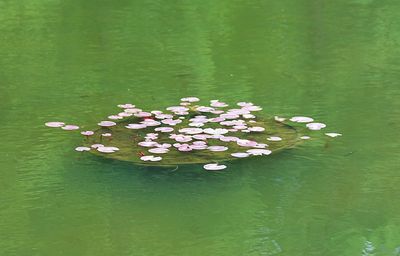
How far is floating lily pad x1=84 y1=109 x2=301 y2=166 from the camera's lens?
10.1ft

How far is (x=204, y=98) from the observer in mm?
3809

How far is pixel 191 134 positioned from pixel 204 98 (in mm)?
572

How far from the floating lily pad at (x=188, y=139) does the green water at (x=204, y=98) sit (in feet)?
0.22

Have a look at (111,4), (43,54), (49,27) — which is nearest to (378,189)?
(43,54)

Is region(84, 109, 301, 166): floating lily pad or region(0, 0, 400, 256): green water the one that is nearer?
region(0, 0, 400, 256): green water

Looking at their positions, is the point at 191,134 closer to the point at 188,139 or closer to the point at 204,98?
the point at 188,139

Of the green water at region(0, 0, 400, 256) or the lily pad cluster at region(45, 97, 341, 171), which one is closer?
the green water at region(0, 0, 400, 256)

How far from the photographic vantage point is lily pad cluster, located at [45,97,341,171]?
3098 millimetres

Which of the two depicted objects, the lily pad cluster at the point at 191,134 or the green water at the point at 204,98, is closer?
the green water at the point at 204,98

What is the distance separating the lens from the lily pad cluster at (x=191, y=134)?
310 cm

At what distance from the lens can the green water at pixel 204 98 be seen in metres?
2.61

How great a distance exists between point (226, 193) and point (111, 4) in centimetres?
318

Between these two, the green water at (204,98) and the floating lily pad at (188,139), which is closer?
the green water at (204,98)

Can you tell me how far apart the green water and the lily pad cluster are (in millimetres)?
63
